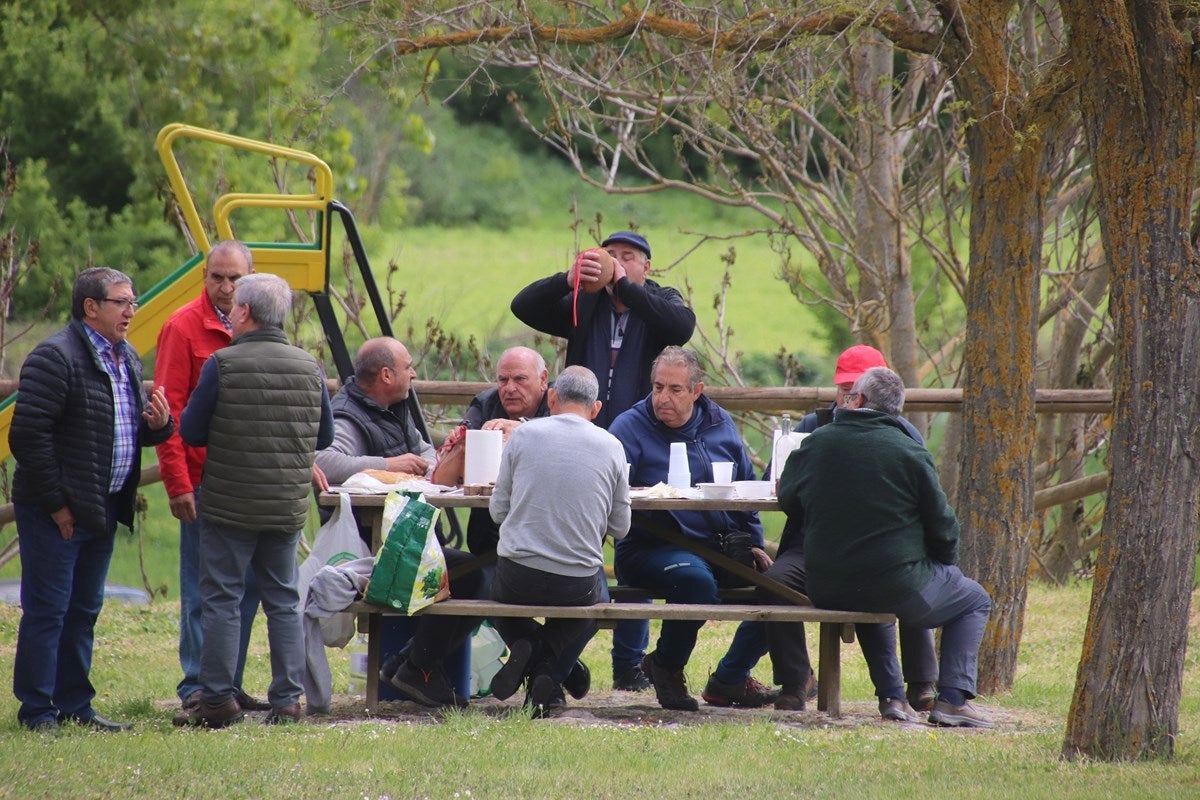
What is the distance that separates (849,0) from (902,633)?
2.42 m

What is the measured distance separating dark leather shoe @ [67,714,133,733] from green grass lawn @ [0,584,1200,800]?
0.22ft

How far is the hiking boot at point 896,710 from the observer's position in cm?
557

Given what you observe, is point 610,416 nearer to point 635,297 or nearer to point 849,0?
point 635,297

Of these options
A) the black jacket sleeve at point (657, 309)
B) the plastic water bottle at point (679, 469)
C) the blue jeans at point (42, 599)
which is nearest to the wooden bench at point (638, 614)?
the plastic water bottle at point (679, 469)

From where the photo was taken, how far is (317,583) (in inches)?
210

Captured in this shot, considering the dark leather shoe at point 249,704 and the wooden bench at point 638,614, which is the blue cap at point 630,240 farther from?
the dark leather shoe at point 249,704

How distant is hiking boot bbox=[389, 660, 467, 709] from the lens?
18.5 feet

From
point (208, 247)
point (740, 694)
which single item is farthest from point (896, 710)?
point (208, 247)

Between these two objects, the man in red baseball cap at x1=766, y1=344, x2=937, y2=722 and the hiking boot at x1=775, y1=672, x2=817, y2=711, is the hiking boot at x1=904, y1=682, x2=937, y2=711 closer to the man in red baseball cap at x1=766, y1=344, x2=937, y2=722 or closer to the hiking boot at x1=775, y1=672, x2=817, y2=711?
the man in red baseball cap at x1=766, y1=344, x2=937, y2=722

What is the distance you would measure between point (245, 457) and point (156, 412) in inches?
17.2

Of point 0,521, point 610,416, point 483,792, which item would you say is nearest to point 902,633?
point 610,416

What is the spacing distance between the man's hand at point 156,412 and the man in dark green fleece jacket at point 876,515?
7.44 feet

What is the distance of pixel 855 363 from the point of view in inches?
241

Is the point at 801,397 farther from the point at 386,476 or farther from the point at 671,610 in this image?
the point at 386,476
